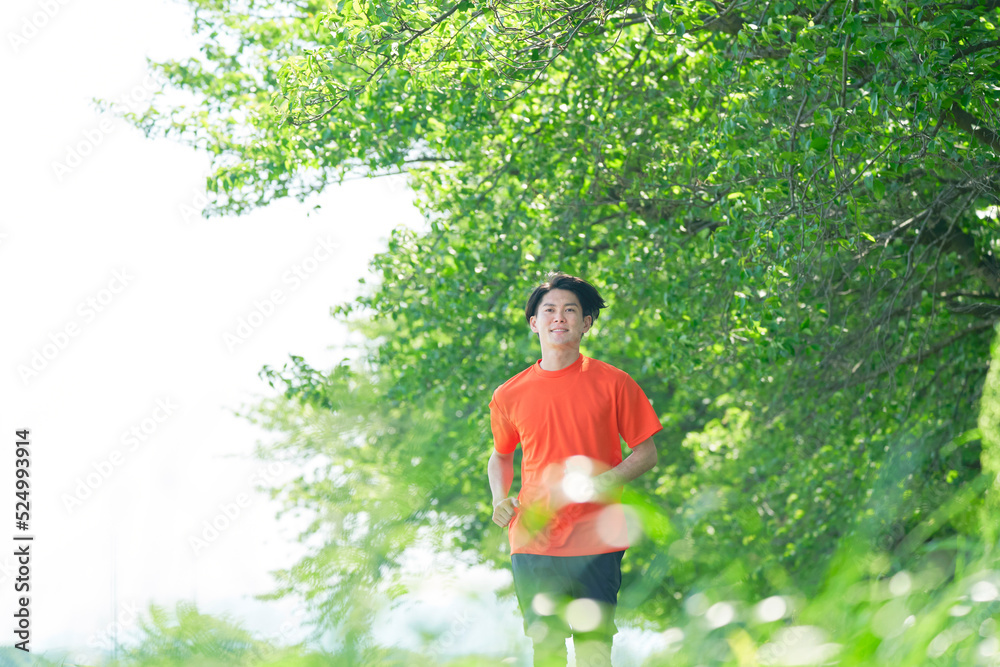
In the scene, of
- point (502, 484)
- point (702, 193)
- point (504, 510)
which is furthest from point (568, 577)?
point (702, 193)

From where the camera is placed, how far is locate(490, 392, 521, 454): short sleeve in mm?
3723

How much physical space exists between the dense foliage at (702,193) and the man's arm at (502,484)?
0.73m

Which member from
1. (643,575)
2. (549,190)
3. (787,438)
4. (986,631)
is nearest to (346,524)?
(643,575)

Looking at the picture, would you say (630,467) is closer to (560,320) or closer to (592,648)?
(560,320)

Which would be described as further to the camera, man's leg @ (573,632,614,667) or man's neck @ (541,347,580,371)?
man's neck @ (541,347,580,371)

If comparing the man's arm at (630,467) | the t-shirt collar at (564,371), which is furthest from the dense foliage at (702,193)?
the t-shirt collar at (564,371)

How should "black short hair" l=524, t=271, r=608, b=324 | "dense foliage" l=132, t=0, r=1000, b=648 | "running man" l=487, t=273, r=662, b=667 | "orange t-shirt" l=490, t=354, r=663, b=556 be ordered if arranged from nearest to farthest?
"running man" l=487, t=273, r=662, b=667 < "orange t-shirt" l=490, t=354, r=663, b=556 < "black short hair" l=524, t=271, r=608, b=324 < "dense foliage" l=132, t=0, r=1000, b=648

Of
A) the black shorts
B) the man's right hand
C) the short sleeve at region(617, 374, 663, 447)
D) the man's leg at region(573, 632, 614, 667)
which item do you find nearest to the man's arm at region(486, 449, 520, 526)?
the man's right hand

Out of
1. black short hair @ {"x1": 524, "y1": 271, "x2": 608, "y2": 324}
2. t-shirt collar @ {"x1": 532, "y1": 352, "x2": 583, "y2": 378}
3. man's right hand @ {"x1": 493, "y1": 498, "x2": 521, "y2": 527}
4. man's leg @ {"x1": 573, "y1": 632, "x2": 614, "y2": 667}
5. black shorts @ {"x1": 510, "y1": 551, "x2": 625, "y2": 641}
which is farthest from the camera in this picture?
black short hair @ {"x1": 524, "y1": 271, "x2": 608, "y2": 324}

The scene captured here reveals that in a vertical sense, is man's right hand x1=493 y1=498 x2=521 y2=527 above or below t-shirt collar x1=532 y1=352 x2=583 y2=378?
below

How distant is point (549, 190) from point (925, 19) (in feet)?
11.8

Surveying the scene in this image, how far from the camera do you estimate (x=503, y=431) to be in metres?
3.75

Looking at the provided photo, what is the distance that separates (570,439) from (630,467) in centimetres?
28

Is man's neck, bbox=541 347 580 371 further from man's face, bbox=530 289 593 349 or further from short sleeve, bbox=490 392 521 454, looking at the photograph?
short sleeve, bbox=490 392 521 454
